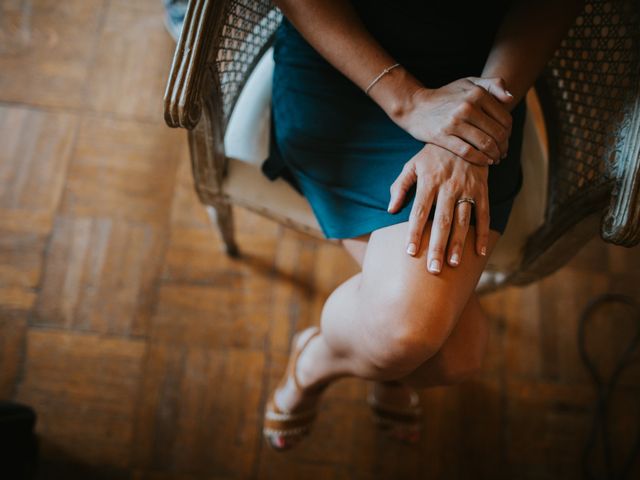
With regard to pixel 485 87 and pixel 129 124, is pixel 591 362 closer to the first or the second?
pixel 485 87

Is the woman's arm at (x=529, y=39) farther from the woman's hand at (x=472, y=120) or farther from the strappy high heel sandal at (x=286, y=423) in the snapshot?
the strappy high heel sandal at (x=286, y=423)

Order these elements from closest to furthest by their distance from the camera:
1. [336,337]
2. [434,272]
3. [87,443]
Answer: [434,272]
[336,337]
[87,443]

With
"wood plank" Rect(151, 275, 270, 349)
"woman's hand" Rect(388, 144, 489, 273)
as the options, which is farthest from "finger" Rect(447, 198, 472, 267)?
"wood plank" Rect(151, 275, 270, 349)

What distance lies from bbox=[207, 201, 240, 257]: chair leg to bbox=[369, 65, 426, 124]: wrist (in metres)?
0.30

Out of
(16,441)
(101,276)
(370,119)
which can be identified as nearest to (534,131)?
(370,119)

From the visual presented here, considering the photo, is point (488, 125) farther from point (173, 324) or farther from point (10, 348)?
point (10, 348)

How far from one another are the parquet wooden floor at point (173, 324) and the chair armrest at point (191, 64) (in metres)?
0.59

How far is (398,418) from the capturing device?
1022 mm

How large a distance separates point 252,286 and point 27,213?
52 cm

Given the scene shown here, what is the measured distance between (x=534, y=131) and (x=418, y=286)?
401mm

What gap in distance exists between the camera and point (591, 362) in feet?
3.75

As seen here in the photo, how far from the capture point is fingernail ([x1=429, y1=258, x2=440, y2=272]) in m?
0.62

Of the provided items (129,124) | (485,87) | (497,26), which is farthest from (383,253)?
(129,124)

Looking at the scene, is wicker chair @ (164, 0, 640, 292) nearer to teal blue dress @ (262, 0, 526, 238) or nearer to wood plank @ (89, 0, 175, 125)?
teal blue dress @ (262, 0, 526, 238)
